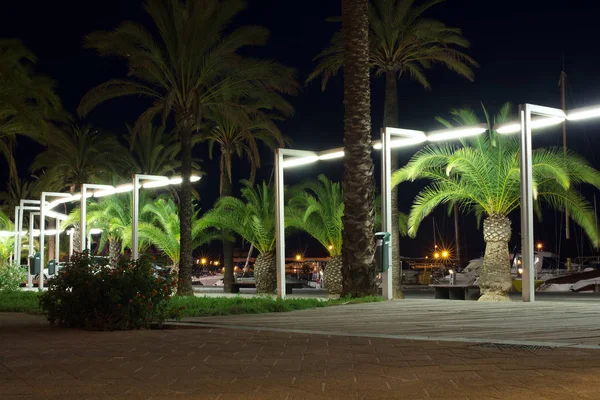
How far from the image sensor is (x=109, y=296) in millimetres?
11625

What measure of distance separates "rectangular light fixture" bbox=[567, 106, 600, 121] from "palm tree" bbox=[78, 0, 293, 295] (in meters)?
11.1

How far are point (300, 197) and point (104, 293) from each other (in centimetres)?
1795

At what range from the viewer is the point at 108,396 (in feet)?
18.7

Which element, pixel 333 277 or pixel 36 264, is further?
pixel 36 264

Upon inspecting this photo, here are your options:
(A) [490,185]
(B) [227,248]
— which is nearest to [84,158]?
(B) [227,248]

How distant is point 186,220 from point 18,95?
619 centimetres

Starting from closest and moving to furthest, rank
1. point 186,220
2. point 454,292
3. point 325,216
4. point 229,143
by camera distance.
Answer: point 454,292
point 186,220
point 325,216
point 229,143

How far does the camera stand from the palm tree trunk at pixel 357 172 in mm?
16875

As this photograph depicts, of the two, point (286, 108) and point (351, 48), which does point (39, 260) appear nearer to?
point (286, 108)

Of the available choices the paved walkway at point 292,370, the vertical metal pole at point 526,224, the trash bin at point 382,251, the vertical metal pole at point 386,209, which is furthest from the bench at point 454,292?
the paved walkway at point 292,370

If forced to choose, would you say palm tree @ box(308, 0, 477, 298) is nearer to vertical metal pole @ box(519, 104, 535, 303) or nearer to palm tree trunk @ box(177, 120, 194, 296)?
palm tree trunk @ box(177, 120, 194, 296)

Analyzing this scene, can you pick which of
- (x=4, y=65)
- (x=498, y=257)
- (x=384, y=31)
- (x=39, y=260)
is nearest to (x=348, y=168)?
(x=498, y=257)

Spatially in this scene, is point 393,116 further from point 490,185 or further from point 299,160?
point 299,160

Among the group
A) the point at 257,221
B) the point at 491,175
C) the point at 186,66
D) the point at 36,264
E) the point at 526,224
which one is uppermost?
the point at 186,66
